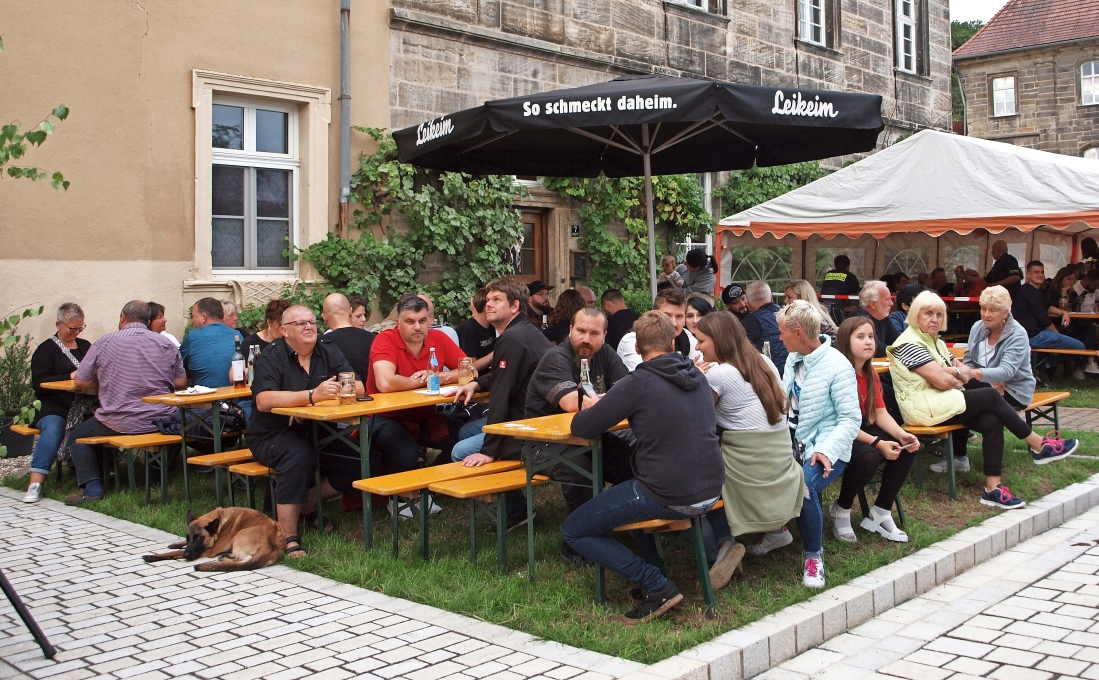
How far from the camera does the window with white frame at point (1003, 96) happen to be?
38531 millimetres

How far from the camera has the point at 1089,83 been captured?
3662 centimetres

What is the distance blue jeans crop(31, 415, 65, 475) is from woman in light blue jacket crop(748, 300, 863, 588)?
5.52 metres

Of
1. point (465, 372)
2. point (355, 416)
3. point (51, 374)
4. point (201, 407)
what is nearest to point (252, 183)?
point (51, 374)

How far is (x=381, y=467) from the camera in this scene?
6.75 meters

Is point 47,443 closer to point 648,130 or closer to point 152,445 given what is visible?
point 152,445

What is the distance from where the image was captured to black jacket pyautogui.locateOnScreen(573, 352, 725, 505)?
4461mm

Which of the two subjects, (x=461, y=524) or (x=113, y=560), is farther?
(x=461, y=524)

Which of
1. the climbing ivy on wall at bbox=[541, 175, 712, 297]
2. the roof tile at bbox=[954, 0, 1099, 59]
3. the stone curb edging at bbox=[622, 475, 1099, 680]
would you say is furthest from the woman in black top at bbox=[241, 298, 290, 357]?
the roof tile at bbox=[954, 0, 1099, 59]

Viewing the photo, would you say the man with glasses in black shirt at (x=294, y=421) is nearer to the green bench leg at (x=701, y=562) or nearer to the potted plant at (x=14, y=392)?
the green bench leg at (x=701, y=562)

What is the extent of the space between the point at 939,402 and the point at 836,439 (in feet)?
5.59

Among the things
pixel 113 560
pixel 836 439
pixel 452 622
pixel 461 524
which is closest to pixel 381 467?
pixel 461 524

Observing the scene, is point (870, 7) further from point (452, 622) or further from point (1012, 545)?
point (452, 622)

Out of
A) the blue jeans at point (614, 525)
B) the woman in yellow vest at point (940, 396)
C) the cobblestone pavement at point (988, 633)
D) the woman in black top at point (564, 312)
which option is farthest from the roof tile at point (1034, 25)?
the blue jeans at point (614, 525)

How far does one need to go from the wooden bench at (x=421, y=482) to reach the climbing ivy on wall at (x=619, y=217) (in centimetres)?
859
